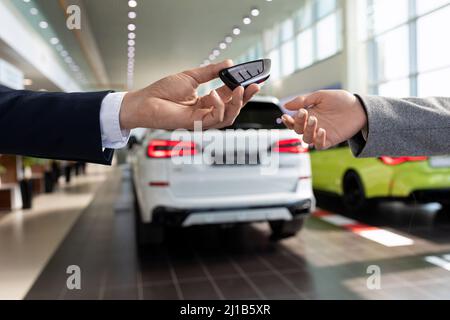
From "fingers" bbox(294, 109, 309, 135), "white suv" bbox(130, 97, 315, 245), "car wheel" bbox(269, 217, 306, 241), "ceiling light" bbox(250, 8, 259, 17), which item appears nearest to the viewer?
"fingers" bbox(294, 109, 309, 135)

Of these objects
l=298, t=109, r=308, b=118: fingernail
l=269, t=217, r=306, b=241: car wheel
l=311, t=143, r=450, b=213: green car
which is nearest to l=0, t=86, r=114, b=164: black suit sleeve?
l=298, t=109, r=308, b=118: fingernail

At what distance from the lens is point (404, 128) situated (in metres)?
0.92

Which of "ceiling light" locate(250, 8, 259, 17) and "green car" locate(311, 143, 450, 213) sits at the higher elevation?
"ceiling light" locate(250, 8, 259, 17)

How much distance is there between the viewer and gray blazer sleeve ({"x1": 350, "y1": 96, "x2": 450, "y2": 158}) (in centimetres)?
89

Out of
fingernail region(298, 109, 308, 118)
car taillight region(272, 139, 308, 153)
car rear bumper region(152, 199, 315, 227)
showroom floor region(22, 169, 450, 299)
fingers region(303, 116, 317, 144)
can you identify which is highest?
fingernail region(298, 109, 308, 118)

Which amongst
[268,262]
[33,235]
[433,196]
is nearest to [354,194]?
[268,262]

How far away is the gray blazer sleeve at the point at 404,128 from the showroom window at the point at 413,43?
0.10 m

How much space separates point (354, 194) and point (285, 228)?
630 mm

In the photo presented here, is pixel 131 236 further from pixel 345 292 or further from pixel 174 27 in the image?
pixel 174 27

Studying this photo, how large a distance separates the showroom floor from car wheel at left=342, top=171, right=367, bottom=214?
10 centimetres

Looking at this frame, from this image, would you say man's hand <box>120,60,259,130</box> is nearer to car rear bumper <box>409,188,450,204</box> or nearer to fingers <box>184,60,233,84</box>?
fingers <box>184,60,233,84</box>

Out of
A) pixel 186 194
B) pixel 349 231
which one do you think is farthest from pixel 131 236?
pixel 349 231
